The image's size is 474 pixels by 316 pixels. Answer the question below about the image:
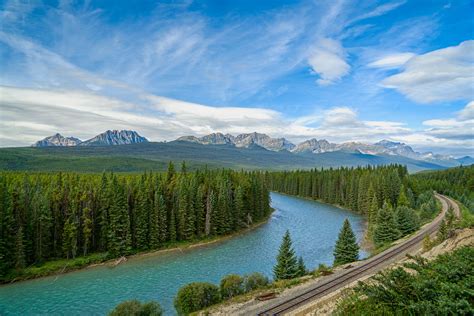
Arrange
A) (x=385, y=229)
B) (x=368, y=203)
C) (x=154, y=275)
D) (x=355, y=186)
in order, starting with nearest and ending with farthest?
1. (x=154, y=275)
2. (x=385, y=229)
3. (x=368, y=203)
4. (x=355, y=186)

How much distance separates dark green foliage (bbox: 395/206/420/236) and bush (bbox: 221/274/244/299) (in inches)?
1522

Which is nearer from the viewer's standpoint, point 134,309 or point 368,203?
point 134,309

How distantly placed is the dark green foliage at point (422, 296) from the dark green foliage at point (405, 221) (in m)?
42.4

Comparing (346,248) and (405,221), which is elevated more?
(405,221)

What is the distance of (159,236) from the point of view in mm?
60562

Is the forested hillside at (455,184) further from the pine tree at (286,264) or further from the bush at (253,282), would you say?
the bush at (253,282)

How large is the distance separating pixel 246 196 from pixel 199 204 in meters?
18.0

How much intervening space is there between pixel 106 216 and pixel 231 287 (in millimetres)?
34551

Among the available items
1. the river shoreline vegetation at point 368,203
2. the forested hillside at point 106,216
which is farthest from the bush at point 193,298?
the forested hillside at point 106,216

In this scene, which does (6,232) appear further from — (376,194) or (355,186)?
(355,186)

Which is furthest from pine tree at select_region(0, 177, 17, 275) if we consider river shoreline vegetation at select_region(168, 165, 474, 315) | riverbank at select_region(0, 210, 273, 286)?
river shoreline vegetation at select_region(168, 165, 474, 315)

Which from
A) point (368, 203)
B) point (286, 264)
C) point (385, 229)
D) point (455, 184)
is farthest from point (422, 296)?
point (455, 184)

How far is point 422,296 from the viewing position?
14.9 metres

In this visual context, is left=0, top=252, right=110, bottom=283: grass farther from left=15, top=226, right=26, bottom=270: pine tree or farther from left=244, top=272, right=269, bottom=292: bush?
left=244, top=272, right=269, bottom=292: bush
